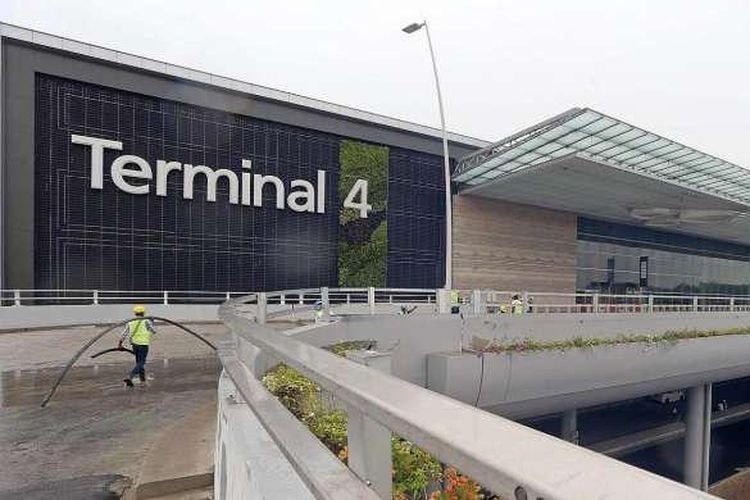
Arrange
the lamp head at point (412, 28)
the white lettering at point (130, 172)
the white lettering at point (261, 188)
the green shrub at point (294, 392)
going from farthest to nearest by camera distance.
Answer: the white lettering at point (261, 188)
the white lettering at point (130, 172)
the lamp head at point (412, 28)
the green shrub at point (294, 392)

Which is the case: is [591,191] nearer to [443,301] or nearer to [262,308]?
[443,301]

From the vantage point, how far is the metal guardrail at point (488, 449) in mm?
829

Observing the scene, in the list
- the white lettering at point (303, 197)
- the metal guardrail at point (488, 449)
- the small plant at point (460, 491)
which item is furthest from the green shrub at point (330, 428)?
the white lettering at point (303, 197)

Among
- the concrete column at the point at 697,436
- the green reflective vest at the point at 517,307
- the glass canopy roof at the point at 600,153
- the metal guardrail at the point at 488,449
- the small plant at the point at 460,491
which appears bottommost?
the concrete column at the point at 697,436

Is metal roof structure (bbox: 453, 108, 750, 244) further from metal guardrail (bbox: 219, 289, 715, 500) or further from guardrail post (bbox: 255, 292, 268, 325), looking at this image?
metal guardrail (bbox: 219, 289, 715, 500)

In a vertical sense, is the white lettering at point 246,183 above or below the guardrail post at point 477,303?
above

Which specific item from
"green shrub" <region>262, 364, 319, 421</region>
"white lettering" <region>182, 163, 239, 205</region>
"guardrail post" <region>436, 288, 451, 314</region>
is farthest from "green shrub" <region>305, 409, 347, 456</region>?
"white lettering" <region>182, 163, 239, 205</region>

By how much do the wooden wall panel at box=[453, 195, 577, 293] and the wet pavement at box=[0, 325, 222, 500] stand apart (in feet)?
85.9

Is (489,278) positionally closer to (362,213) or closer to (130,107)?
(362,213)

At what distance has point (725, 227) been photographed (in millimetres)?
53125

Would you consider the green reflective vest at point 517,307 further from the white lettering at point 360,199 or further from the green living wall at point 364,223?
the white lettering at point 360,199

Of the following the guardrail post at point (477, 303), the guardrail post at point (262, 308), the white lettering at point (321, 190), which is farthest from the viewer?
the white lettering at point (321, 190)

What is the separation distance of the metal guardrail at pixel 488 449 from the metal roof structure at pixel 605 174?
2787cm

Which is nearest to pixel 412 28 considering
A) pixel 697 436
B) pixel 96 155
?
pixel 96 155
